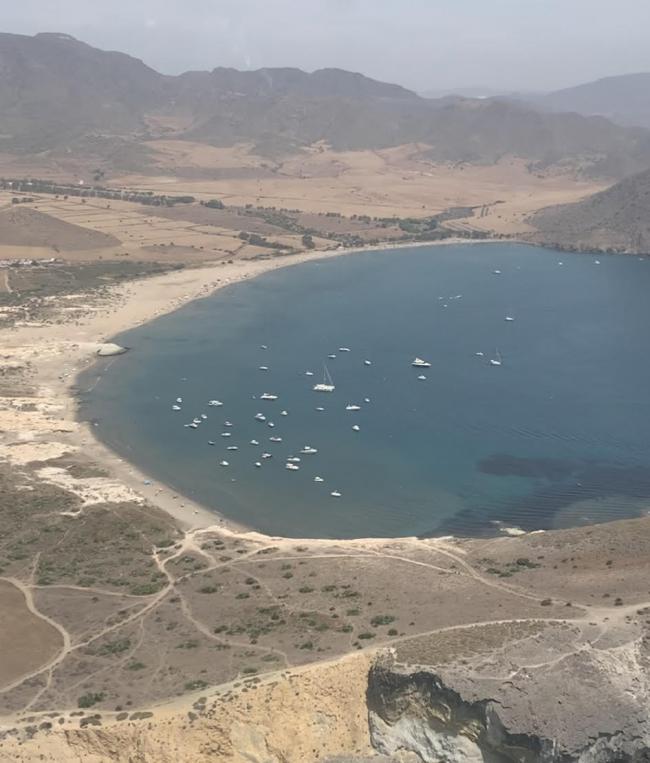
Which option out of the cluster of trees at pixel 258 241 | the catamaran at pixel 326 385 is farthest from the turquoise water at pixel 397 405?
the cluster of trees at pixel 258 241

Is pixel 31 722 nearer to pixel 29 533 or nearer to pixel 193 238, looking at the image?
pixel 29 533

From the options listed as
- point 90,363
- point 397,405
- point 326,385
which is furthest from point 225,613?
point 90,363

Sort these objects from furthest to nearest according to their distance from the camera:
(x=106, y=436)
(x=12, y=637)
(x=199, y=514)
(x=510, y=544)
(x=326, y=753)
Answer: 1. (x=106, y=436)
2. (x=199, y=514)
3. (x=510, y=544)
4. (x=12, y=637)
5. (x=326, y=753)

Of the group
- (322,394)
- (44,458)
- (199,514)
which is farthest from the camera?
(322,394)

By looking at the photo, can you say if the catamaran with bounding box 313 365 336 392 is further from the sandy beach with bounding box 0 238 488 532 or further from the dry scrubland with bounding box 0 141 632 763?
the dry scrubland with bounding box 0 141 632 763

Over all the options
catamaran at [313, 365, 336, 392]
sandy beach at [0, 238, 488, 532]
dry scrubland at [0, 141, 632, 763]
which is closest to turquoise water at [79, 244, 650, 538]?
catamaran at [313, 365, 336, 392]

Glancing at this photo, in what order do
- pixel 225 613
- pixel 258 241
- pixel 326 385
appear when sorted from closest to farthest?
1. pixel 225 613
2. pixel 326 385
3. pixel 258 241

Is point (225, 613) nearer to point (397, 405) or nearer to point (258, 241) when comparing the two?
point (397, 405)

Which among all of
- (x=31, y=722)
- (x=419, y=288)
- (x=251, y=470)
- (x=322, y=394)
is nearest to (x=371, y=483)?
(x=251, y=470)
